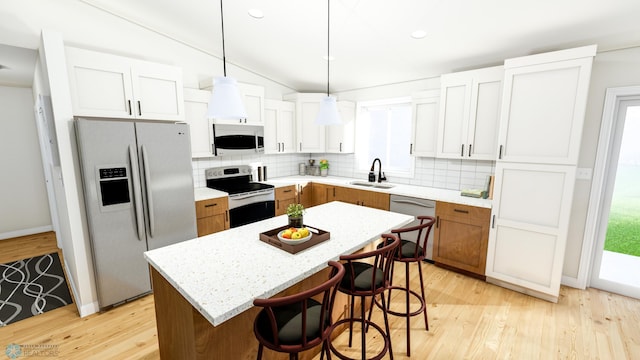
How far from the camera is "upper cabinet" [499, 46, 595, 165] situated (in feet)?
7.48

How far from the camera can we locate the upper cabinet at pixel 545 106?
2.28 m

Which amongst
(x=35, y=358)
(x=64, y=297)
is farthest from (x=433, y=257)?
(x=64, y=297)

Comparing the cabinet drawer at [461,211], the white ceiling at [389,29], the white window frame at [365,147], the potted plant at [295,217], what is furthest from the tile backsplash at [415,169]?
the potted plant at [295,217]

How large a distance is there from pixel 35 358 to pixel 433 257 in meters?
3.66

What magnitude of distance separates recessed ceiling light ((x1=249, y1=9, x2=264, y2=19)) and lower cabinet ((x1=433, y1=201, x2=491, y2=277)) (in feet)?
8.86

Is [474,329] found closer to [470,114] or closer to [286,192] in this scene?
[470,114]

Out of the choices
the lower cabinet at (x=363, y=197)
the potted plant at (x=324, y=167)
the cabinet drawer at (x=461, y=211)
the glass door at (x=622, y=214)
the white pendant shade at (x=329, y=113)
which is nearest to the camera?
the white pendant shade at (x=329, y=113)

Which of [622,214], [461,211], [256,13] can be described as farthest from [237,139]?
[622,214]

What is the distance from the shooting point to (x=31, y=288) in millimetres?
2846

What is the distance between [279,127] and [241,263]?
9.90ft

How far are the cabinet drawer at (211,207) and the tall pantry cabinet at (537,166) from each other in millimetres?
2946

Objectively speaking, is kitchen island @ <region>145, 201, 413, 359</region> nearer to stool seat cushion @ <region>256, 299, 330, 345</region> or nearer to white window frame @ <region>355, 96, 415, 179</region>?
stool seat cushion @ <region>256, 299, 330, 345</region>

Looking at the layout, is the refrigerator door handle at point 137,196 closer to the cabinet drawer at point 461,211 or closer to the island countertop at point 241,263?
the island countertop at point 241,263

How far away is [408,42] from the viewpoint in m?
2.74
